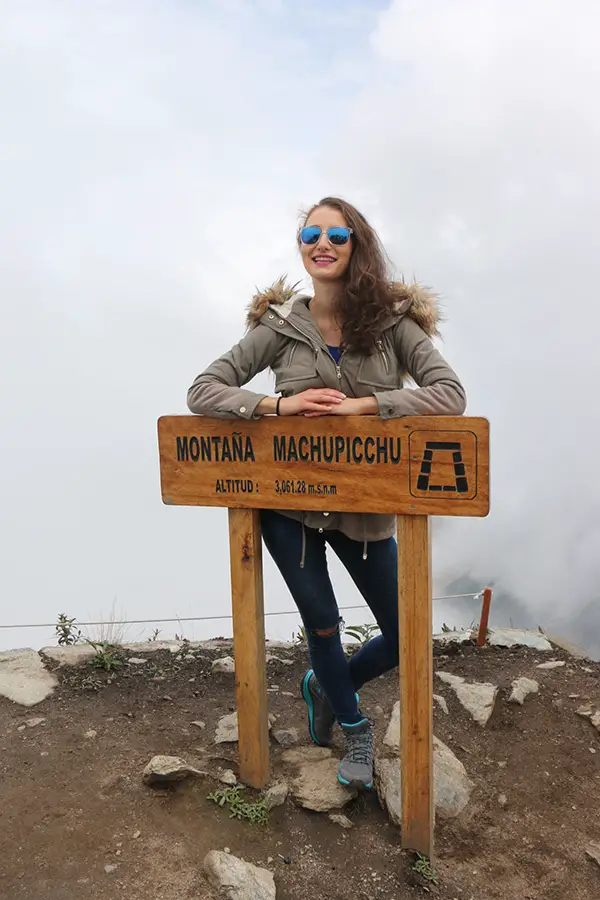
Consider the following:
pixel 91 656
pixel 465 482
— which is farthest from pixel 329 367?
pixel 91 656

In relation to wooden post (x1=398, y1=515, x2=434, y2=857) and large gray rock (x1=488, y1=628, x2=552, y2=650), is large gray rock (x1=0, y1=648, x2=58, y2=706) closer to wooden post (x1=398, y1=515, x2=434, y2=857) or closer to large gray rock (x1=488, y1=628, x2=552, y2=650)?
wooden post (x1=398, y1=515, x2=434, y2=857)

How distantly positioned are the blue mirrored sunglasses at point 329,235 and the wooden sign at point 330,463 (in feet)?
2.57

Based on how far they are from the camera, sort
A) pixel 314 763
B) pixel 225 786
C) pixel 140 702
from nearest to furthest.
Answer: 1. pixel 225 786
2. pixel 314 763
3. pixel 140 702

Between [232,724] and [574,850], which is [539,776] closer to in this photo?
[574,850]

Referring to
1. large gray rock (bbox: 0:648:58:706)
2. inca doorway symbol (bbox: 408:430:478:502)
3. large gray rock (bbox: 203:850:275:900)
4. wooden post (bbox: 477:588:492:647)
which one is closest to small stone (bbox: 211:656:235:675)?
large gray rock (bbox: 0:648:58:706)

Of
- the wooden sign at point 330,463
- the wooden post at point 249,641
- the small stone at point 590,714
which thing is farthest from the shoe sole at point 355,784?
the small stone at point 590,714

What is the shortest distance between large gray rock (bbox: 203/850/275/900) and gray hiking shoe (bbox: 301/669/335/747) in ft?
3.33

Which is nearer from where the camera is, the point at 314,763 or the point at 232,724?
the point at 314,763

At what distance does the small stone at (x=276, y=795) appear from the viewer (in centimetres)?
352

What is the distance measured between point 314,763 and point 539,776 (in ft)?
3.98

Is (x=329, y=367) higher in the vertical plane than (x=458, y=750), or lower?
higher

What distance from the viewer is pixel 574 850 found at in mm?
3510

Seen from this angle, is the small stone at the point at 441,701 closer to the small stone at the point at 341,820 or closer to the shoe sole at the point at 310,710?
the shoe sole at the point at 310,710

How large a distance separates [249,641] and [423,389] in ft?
4.73
